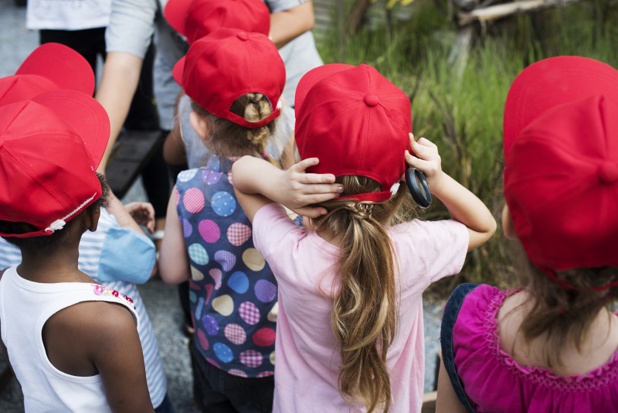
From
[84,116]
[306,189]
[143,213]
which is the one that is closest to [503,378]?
[306,189]

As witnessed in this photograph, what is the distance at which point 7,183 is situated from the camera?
1201 millimetres

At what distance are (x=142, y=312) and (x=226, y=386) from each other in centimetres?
32

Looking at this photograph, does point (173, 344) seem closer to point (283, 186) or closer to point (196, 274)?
point (196, 274)

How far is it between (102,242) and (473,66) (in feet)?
9.88

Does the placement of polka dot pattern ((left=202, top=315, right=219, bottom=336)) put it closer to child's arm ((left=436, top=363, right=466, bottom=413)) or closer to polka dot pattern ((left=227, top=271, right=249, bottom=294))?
polka dot pattern ((left=227, top=271, right=249, bottom=294))

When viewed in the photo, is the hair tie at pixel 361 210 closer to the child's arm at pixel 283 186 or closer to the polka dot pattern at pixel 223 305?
the child's arm at pixel 283 186

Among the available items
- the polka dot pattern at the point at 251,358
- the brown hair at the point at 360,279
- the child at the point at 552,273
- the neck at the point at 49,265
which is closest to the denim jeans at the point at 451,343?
the child at the point at 552,273

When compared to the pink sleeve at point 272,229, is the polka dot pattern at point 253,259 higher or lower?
lower

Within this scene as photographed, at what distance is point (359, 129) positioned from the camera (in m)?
1.28

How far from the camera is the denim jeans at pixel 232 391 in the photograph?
1852 millimetres

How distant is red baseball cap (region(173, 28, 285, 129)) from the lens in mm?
1663

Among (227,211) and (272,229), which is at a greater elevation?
(272,229)

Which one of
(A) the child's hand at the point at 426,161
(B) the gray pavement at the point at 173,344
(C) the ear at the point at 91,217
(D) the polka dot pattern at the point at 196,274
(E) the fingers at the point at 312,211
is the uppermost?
(A) the child's hand at the point at 426,161

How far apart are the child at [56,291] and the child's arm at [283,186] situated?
0.32m
